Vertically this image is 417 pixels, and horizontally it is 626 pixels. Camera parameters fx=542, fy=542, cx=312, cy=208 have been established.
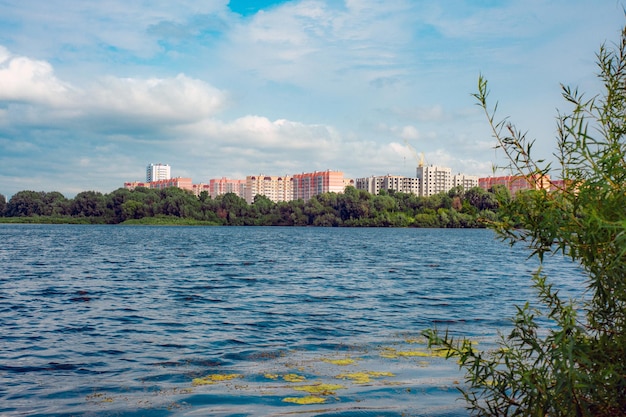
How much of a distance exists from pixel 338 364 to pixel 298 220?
169 meters

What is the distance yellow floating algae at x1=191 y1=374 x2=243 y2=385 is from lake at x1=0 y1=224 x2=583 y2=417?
0.03 metres

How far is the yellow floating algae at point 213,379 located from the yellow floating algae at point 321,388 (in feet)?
6.04

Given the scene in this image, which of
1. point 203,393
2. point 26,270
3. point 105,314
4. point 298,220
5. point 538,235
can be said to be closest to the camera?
point 538,235

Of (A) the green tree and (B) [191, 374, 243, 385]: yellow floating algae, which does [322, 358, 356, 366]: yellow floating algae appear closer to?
(B) [191, 374, 243, 385]: yellow floating algae

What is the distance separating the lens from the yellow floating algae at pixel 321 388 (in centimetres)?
1080

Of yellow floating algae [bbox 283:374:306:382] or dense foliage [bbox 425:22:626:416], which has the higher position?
dense foliage [bbox 425:22:626:416]

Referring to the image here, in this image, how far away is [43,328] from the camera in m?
18.0

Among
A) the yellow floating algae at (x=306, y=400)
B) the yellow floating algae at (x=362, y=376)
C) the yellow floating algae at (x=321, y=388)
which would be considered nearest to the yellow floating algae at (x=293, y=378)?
the yellow floating algae at (x=321, y=388)

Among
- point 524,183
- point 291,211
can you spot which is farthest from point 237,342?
point 291,211

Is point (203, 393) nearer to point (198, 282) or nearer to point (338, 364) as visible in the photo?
point (338, 364)

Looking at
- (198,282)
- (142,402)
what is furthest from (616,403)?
(198,282)

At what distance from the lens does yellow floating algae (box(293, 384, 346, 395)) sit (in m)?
10.8

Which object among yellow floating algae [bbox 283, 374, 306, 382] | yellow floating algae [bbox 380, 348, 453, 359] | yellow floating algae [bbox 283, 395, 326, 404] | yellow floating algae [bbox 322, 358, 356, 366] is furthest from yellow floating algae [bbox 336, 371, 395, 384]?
yellow floating algae [bbox 380, 348, 453, 359]

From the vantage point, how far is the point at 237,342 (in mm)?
16047
